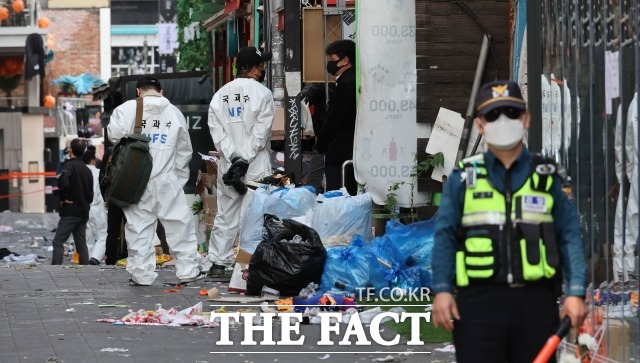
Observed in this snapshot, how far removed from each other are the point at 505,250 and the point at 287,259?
626 cm

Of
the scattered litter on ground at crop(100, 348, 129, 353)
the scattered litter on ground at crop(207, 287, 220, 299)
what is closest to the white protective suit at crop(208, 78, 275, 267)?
the scattered litter on ground at crop(207, 287, 220, 299)

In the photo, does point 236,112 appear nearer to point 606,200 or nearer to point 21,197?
point 606,200

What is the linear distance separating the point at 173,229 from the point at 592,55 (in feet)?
20.3

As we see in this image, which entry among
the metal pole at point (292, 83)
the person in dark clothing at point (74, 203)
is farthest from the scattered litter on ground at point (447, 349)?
the person in dark clothing at point (74, 203)

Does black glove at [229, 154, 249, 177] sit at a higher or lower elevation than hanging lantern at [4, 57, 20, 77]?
lower

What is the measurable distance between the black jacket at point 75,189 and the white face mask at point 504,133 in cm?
1413

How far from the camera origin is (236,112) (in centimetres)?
1362

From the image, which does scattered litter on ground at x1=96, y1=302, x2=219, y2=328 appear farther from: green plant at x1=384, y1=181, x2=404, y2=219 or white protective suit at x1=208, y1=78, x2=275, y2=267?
white protective suit at x1=208, y1=78, x2=275, y2=267

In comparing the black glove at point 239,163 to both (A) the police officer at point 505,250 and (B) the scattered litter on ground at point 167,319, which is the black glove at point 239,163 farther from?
(A) the police officer at point 505,250

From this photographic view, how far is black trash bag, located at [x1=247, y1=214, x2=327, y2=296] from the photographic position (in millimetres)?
11633

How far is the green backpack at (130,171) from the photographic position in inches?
509

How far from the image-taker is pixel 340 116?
44.3ft

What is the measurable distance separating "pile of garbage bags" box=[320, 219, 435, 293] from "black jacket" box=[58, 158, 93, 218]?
7.99m

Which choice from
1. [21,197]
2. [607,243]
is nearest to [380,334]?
[607,243]
